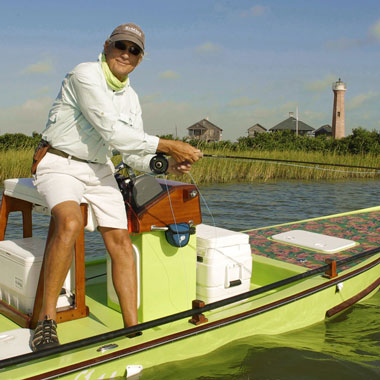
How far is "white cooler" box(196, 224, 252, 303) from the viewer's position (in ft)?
12.3

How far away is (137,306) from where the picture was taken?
338 centimetres

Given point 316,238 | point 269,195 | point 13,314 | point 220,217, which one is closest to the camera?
point 13,314

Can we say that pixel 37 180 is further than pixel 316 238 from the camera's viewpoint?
No

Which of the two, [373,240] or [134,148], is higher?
[134,148]

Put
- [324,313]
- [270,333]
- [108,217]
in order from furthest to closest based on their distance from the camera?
[324,313] → [270,333] → [108,217]

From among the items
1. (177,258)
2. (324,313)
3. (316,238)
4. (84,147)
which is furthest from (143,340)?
(316,238)

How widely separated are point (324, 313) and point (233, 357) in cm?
125

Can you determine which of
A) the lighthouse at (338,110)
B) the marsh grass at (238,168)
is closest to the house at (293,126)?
the lighthouse at (338,110)

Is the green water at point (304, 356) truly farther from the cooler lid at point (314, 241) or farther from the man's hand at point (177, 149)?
the man's hand at point (177, 149)

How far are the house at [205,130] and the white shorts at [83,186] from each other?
66353mm

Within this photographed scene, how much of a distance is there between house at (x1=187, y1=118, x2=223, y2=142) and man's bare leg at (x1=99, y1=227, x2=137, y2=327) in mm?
66427

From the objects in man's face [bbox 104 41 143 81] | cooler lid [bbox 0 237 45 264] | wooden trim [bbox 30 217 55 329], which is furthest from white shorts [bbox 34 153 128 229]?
man's face [bbox 104 41 143 81]

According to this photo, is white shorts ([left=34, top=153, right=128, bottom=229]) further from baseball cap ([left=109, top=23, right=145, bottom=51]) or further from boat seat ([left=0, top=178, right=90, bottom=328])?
baseball cap ([left=109, top=23, right=145, bottom=51])

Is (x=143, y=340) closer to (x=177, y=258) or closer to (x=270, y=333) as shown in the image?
(x=177, y=258)
